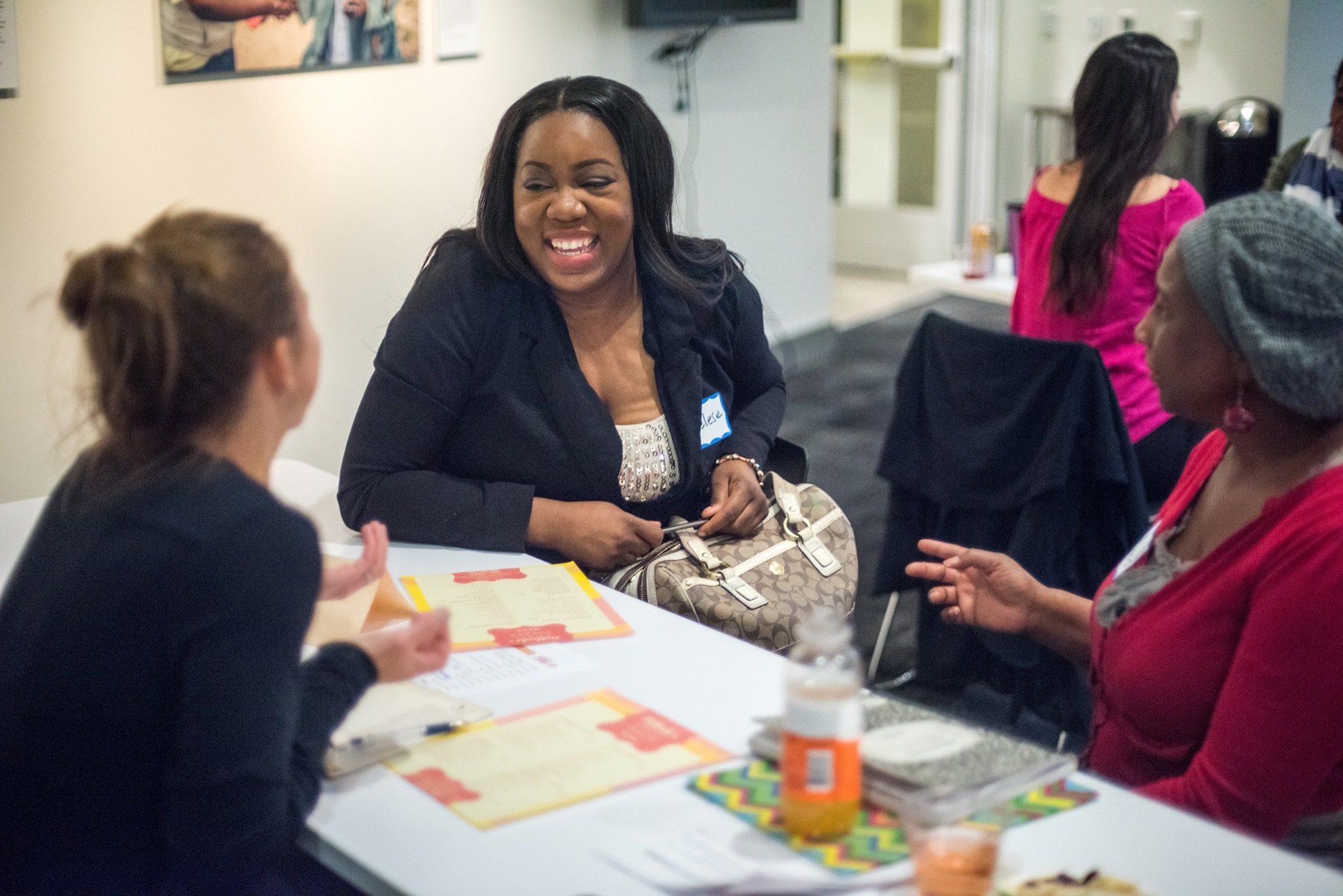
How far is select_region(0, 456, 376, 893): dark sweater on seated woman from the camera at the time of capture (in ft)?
3.74

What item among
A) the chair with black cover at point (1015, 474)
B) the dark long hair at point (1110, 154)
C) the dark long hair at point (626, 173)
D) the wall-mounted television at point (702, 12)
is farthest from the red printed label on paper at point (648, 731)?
the wall-mounted television at point (702, 12)

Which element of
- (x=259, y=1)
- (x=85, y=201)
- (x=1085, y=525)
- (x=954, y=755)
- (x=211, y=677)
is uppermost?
(x=259, y=1)

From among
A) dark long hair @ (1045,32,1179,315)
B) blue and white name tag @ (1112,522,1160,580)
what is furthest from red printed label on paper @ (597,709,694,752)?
dark long hair @ (1045,32,1179,315)

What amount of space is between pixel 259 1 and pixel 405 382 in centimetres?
175

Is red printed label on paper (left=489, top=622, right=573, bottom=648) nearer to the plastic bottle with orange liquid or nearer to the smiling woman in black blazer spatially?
the smiling woman in black blazer

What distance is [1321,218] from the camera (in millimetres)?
1429

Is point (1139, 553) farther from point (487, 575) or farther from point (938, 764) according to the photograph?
point (487, 575)

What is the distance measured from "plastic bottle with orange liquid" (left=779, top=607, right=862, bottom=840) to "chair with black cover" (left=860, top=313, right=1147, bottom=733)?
1.50 metres

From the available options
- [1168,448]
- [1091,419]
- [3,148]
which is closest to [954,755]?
[1091,419]

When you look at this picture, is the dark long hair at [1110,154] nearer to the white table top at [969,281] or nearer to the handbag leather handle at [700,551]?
the white table top at [969,281]

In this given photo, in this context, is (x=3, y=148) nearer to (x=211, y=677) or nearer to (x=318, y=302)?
(x=318, y=302)

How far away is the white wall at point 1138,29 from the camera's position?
6.50 meters

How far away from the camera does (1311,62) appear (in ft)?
15.0

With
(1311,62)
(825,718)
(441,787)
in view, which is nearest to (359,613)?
(441,787)
